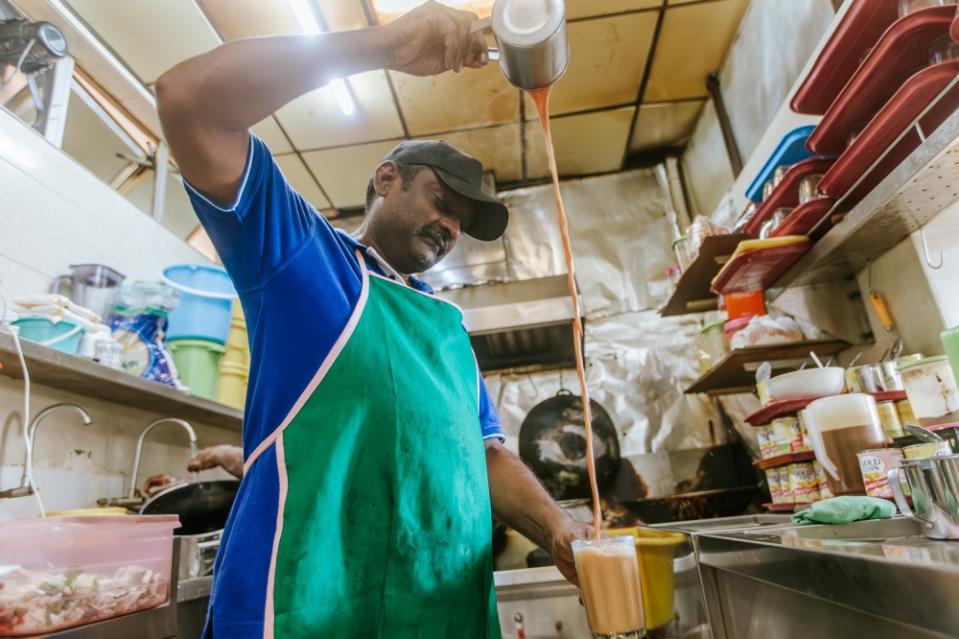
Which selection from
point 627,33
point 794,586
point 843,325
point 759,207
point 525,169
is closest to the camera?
point 794,586

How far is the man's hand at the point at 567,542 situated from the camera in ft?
3.81

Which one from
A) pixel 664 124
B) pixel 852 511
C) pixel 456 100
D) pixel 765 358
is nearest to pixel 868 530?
pixel 852 511

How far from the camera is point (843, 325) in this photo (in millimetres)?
2080

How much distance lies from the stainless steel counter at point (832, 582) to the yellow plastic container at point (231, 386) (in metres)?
2.21

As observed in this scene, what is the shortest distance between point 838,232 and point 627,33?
1.78 m

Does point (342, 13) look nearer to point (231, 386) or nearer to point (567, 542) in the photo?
point (231, 386)

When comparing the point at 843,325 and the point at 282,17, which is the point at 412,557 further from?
the point at 282,17

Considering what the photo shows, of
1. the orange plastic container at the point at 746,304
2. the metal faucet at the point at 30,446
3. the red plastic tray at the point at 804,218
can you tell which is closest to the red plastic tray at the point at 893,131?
the red plastic tray at the point at 804,218

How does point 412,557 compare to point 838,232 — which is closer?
point 412,557

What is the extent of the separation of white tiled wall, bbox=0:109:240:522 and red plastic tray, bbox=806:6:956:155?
9.04 ft

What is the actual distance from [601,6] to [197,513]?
2.91 metres

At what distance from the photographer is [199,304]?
2.55 metres

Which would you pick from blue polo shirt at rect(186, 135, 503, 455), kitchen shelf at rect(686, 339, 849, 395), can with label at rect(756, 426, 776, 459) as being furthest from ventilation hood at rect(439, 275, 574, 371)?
blue polo shirt at rect(186, 135, 503, 455)

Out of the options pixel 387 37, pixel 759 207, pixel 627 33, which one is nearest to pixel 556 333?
pixel 759 207
